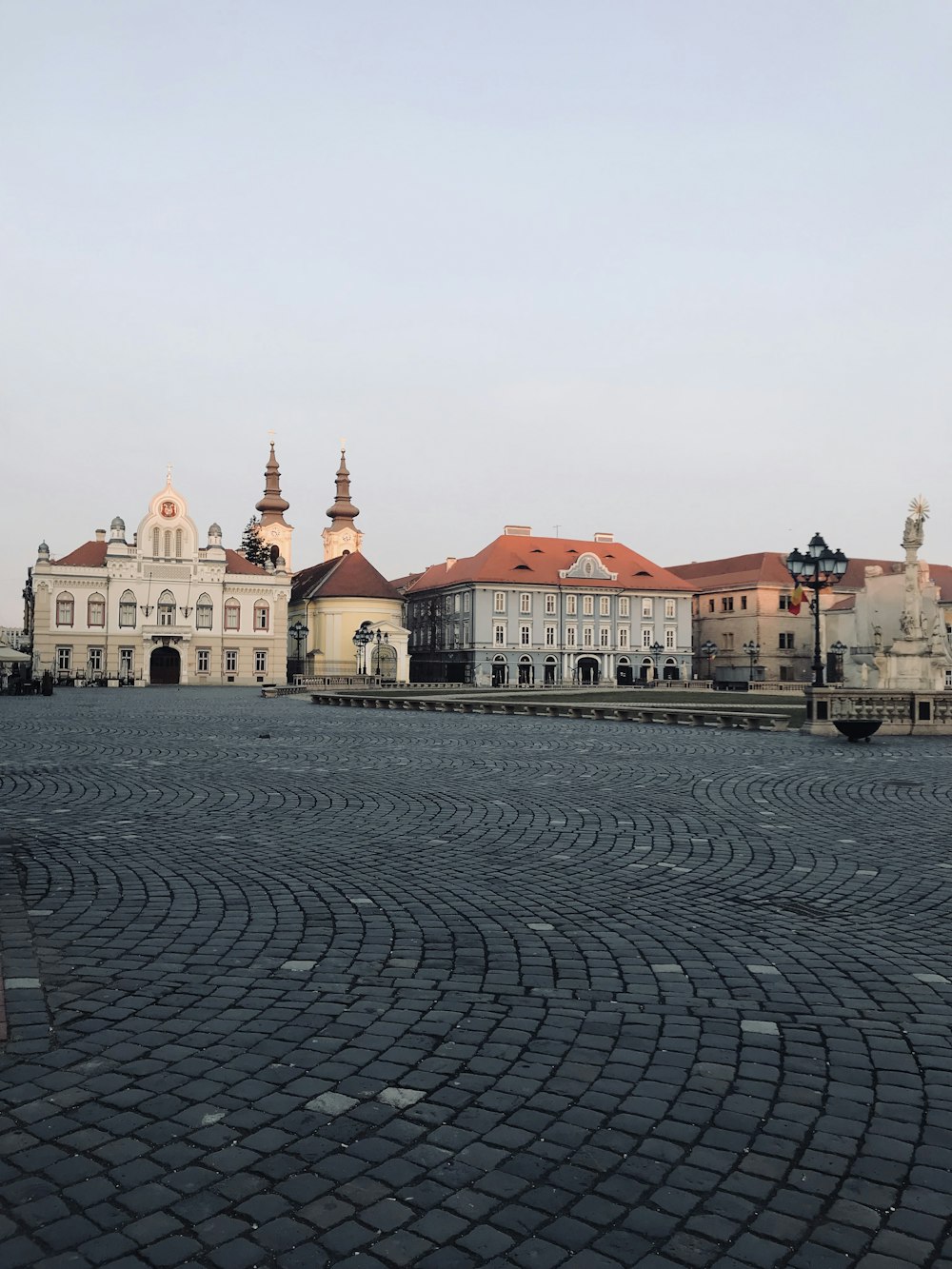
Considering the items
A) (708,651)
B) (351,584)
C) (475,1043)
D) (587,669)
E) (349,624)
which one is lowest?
(475,1043)

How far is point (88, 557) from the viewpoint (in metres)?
76.9

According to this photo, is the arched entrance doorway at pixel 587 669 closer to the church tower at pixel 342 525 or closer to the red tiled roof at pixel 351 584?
the red tiled roof at pixel 351 584

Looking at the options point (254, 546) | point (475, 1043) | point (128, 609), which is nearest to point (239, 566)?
point (128, 609)

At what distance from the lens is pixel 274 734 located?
23672mm

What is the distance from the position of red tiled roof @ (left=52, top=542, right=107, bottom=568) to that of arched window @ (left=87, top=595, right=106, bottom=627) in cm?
269

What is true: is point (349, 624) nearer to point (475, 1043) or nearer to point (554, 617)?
point (554, 617)

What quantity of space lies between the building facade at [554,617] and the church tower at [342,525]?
54.6 ft

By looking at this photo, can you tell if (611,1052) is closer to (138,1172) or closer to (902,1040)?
(902,1040)

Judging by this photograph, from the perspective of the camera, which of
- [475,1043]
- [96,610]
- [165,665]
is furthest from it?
[165,665]

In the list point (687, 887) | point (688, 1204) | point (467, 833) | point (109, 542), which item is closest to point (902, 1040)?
point (688, 1204)

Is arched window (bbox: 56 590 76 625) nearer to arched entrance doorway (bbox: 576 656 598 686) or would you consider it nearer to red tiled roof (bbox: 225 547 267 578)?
red tiled roof (bbox: 225 547 267 578)

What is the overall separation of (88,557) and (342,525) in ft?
110

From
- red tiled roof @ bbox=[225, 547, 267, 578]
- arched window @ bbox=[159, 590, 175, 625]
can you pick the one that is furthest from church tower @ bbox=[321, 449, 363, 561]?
arched window @ bbox=[159, 590, 175, 625]

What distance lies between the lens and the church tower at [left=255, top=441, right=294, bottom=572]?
10462cm
